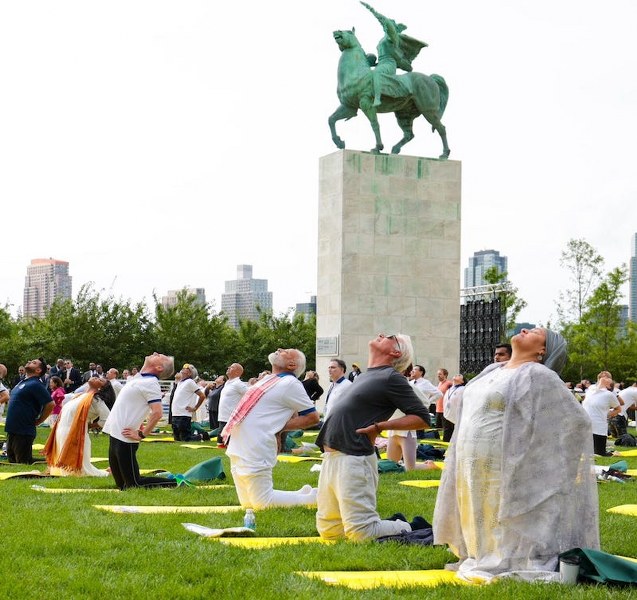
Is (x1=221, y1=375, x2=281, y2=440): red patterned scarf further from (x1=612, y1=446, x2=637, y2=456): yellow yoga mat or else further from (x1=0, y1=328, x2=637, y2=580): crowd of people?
(x1=612, y1=446, x2=637, y2=456): yellow yoga mat

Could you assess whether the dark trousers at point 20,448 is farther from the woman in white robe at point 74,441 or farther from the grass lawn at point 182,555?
the grass lawn at point 182,555

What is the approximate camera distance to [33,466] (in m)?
15.9

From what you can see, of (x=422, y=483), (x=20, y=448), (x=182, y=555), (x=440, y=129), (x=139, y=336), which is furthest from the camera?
(x=139, y=336)

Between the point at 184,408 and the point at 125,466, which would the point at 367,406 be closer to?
the point at 125,466

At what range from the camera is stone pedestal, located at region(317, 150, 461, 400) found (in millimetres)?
29141

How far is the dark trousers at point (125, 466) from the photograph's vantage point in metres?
12.2

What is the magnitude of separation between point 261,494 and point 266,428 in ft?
2.11

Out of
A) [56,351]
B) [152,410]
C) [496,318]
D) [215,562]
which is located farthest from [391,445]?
[56,351]

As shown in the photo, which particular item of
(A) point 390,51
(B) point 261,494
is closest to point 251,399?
(B) point 261,494

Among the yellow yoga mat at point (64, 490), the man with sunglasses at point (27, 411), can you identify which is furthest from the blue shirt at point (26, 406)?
the yellow yoga mat at point (64, 490)

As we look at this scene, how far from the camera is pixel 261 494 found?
34.5ft

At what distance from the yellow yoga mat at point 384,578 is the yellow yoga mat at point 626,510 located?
3823mm

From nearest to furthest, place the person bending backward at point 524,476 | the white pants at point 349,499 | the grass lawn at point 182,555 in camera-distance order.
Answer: the grass lawn at point 182,555 → the person bending backward at point 524,476 → the white pants at point 349,499

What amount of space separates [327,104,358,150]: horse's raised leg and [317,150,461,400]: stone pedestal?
0.42 metres
